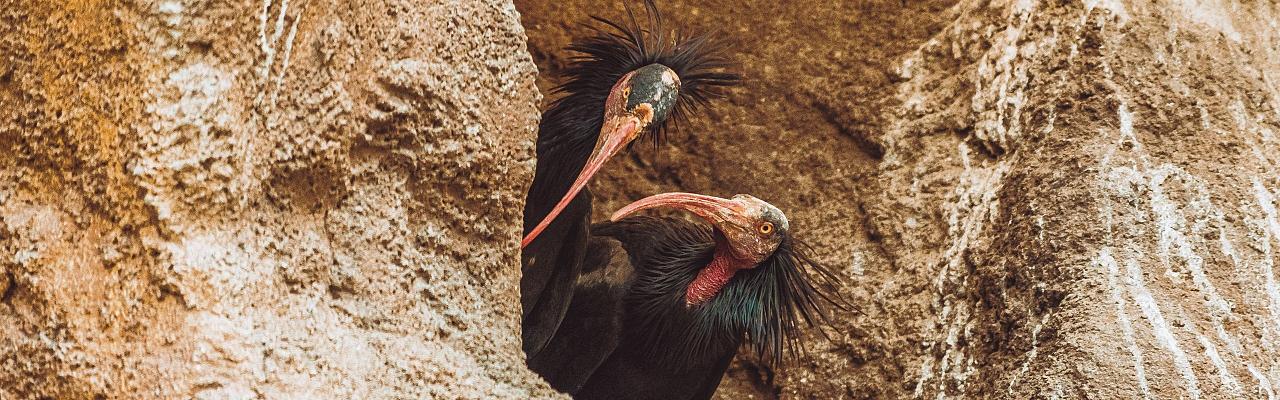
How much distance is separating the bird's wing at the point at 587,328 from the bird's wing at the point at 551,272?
0.14ft

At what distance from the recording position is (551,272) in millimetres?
3240

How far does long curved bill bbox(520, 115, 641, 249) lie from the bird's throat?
0.36 m

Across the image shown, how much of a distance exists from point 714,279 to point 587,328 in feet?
1.11

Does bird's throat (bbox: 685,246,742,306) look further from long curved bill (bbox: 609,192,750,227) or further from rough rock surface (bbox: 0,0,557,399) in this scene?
rough rock surface (bbox: 0,0,557,399)

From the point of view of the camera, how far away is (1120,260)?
9.10 feet

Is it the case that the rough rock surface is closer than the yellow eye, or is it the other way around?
the rough rock surface

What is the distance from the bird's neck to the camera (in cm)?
320

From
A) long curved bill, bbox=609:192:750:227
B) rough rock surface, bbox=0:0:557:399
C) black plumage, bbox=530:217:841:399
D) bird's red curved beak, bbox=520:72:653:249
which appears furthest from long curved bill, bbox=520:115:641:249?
rough rock surface, bbox=0:0:557:399

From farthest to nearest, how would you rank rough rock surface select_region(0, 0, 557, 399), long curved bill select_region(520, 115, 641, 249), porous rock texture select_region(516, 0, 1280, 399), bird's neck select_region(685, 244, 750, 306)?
bird's neck select_region(685, 244, 750, 306) < long curved bill select_region(520, 115, 641, 249) < porous rock texture select_region(516, 0, 1280, 399) < rough rock surface select_region(0, 0, 557, 399)

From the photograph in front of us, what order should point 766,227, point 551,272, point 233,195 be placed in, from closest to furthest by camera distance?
point 233,195 → point 766,227 → point 551,272

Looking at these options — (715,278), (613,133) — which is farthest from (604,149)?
(715,278)

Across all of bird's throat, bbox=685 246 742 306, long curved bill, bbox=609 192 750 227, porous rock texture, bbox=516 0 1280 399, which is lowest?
bird's throat, bbox=685 246 742 306

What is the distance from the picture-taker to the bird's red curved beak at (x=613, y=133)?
3.09 m

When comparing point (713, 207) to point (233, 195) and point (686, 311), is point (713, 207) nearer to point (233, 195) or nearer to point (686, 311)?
point (686, 311)
